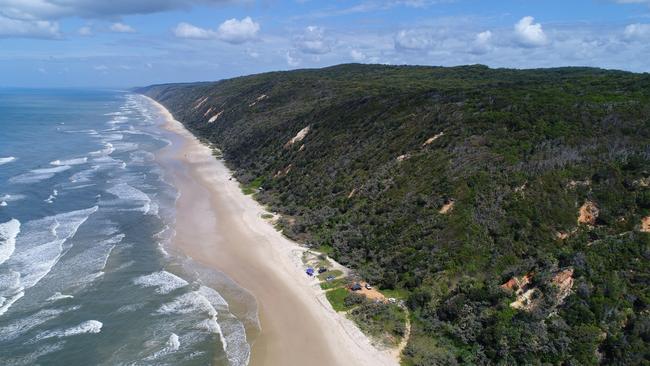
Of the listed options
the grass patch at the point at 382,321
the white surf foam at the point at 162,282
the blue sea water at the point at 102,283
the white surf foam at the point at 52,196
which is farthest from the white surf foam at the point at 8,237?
the grass patch at the point at 382,321

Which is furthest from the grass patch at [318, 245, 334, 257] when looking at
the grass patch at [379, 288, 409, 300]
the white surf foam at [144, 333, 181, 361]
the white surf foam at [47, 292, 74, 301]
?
the white surf foam at [47, 292, 74, 301]

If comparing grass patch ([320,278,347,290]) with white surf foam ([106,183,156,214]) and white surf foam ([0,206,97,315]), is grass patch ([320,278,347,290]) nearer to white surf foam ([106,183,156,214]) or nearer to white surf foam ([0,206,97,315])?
white surf foam ([0,206,97,315])

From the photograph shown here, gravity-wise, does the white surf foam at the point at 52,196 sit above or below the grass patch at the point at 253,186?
above

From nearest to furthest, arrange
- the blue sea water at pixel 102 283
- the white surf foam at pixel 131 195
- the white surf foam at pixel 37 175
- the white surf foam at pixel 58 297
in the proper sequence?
the blue sea water at pixel 102 283
the white surf foam at pixel 58 297
the white surf foam at pixel 131 195
the white surf foam at pixel 37 175

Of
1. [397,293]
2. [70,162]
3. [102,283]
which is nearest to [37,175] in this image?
[70,162]

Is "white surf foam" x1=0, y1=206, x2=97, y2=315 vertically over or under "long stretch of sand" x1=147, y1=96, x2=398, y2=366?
Result: over

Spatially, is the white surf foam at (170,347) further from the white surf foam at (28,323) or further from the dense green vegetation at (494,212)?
the dense green vegetation at (494,212)

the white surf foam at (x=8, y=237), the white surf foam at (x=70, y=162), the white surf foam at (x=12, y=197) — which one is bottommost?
the white surf foam at (x=8, y=237)
